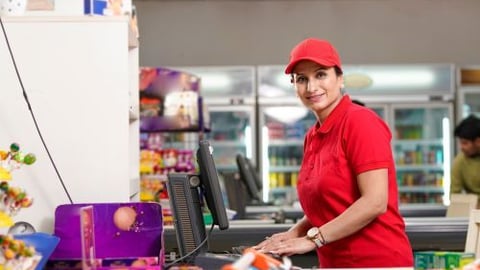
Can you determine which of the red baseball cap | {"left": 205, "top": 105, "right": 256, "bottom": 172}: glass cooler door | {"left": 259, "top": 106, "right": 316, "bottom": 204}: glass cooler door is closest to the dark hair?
{"left": 259, "top": 106, "right": 316, "bottom": 204}: glass cooler door

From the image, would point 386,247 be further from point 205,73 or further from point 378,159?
point 205,73

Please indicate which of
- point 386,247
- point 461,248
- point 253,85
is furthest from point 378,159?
point 253,85

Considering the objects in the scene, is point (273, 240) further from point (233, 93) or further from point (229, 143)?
point (229, 143)

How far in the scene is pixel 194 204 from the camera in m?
2.58

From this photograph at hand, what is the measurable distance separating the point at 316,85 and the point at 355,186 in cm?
38

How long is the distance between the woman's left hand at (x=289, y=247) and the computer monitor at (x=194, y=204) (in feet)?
0.61

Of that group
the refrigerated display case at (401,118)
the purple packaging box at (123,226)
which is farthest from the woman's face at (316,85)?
the refrigerated display case at (401,118)

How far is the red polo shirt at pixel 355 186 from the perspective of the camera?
2.74 meters

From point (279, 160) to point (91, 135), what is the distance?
6.77 meters

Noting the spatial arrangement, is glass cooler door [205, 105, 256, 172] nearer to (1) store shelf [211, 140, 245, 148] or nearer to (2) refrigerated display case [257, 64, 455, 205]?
(1) store shelf [211, 140, 245, 148]

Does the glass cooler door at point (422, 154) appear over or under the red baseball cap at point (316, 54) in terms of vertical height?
under

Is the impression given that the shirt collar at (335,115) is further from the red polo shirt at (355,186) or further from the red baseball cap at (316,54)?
the red baseball cap at (316,54)

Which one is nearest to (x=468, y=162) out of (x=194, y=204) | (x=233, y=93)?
(x=233, y=93)

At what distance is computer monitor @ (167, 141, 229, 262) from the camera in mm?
2537
